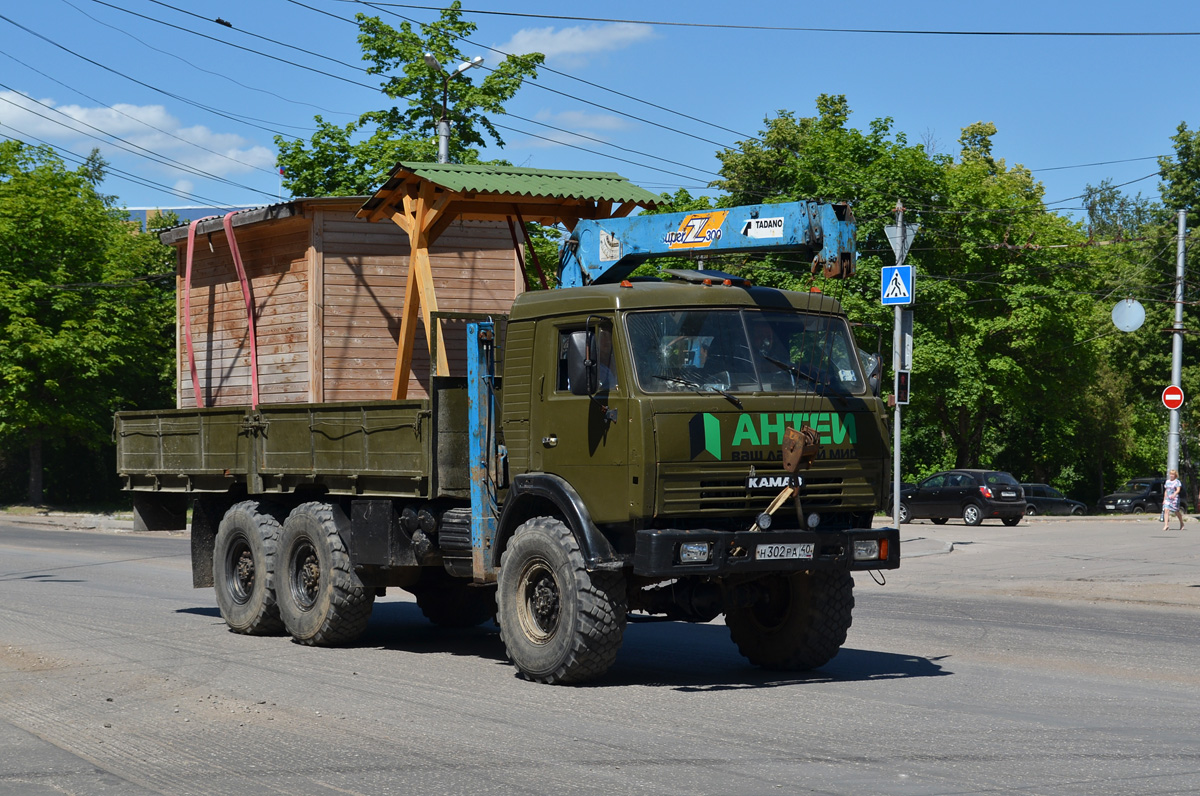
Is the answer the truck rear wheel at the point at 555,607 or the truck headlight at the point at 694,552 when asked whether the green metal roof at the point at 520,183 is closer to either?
the truck rear wheel at the point at 555,607

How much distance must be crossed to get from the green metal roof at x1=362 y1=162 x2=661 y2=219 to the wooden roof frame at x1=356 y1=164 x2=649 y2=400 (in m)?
0.03

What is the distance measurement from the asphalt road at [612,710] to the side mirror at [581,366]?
209 cm

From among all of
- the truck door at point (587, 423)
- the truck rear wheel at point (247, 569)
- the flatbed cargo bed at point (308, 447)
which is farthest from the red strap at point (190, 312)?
the truck door at point (587, 423)

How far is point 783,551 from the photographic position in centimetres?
891

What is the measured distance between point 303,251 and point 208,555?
135 inches

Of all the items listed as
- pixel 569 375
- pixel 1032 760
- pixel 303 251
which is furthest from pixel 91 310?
pixel 1032 760

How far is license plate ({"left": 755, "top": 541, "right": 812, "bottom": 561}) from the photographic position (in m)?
8.84

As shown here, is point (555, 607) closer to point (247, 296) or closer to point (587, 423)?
point (587, 423)

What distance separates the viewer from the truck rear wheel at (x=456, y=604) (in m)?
12.9

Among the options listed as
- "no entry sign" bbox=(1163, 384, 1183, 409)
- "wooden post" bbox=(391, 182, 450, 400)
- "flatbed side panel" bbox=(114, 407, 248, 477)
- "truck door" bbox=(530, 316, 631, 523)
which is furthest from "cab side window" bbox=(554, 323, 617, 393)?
"no entry sign" bbox=(1163, 384, 1183, 409)

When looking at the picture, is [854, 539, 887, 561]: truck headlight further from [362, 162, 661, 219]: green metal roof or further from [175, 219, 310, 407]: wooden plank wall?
[175, 219, 310, 407]: wooden plank wall

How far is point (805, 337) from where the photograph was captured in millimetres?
9586

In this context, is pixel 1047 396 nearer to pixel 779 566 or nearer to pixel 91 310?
pixel 91 310

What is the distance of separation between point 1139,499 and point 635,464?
4388cm
